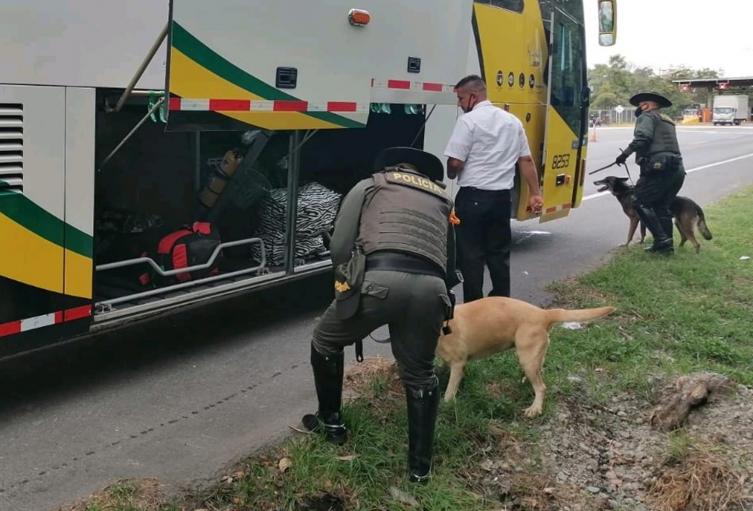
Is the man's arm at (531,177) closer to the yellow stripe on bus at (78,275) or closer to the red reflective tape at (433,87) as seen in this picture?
the red reflective tape at (433,87)

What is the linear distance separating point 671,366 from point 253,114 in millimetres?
2932

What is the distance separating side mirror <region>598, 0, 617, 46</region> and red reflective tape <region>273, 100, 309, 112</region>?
16.1ft

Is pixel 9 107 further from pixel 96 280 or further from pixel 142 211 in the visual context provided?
pixel 142 211

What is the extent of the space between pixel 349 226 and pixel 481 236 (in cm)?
238

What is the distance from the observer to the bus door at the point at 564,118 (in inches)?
322

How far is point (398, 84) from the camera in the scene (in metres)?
5.93

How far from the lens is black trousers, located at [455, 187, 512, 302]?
5504 millimetres

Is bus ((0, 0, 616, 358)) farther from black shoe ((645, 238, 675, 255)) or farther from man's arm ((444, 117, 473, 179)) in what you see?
black shoe ((645, 238, 675, 255))

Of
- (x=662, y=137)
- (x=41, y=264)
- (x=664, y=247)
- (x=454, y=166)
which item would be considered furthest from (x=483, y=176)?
(x=664, y=247)

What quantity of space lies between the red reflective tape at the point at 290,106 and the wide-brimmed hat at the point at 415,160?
57.6 inches

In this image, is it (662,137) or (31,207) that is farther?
(662,137)

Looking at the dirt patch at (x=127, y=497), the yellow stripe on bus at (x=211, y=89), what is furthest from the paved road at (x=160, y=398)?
the yellow stripe on bus at (x=211, y=89)

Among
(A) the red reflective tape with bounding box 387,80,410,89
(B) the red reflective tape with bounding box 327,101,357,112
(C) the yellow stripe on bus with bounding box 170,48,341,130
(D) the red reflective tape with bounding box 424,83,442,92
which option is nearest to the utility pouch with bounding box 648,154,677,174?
(D) the red reflective tape with bounding box 424,83,442,92

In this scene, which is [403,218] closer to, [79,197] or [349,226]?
[349,226]
